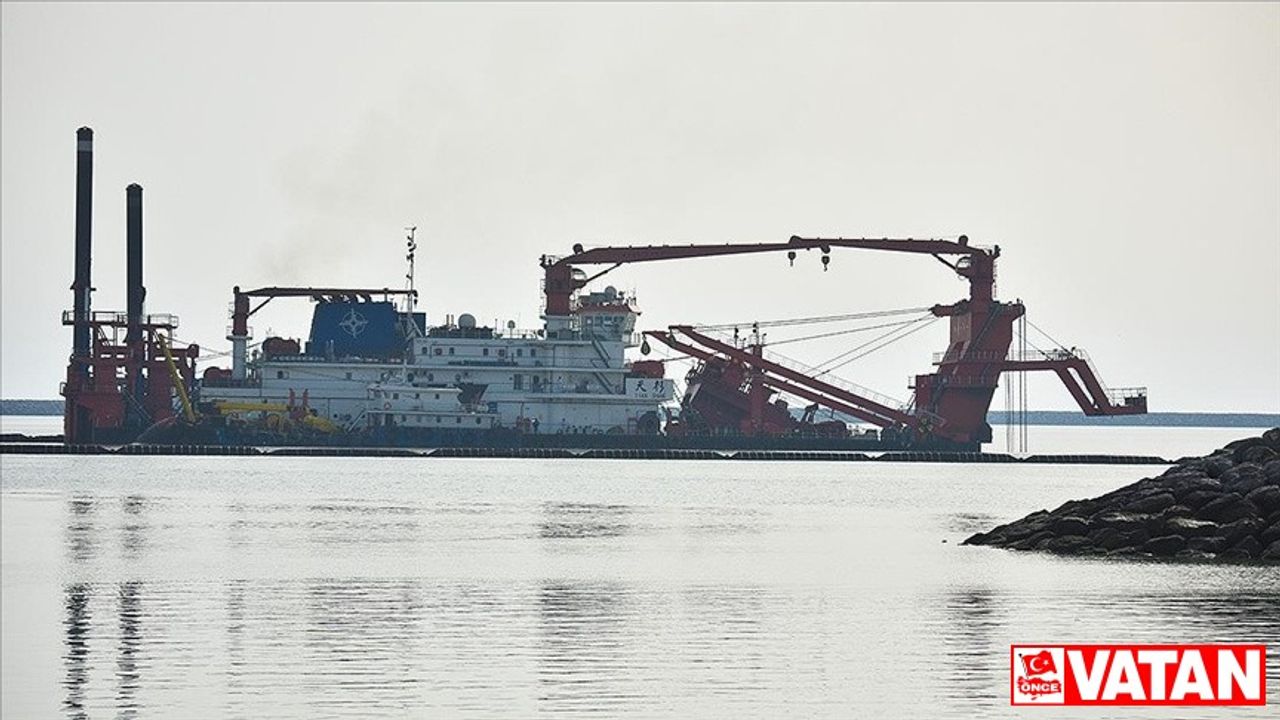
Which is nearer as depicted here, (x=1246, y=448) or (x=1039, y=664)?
(x=1039, y=664)

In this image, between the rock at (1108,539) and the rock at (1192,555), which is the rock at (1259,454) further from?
the rock at (1192,555)

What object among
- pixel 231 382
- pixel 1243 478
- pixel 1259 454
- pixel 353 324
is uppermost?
pixel 353 324

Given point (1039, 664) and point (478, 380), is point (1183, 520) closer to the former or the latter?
point (1039, 664)

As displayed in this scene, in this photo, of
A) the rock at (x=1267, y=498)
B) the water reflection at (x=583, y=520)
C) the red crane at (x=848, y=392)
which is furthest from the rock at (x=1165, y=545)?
the red crane at (x=848, y=392)

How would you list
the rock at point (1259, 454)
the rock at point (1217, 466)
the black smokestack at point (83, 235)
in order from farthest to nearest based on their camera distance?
the black smokestack at point (83, 235), the rock at point (1259, 454), the rock at point (1217, 466)

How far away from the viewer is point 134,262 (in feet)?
300

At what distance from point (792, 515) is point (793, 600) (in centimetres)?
2231

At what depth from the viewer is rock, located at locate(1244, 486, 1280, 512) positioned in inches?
1395

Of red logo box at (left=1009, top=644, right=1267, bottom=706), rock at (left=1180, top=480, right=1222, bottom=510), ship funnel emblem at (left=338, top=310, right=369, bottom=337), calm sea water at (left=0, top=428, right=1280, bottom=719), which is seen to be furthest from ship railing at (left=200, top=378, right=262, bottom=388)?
red logo box at (left=1009, top=644, right=1267, bottom=706)

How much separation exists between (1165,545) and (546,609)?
12344mm

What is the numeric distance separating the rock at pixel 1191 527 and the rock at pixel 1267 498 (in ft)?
2.72

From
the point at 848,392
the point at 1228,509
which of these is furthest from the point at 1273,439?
the point at 848,392

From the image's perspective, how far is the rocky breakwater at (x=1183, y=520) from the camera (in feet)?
114

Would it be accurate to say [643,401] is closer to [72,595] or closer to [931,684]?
[72,595]
